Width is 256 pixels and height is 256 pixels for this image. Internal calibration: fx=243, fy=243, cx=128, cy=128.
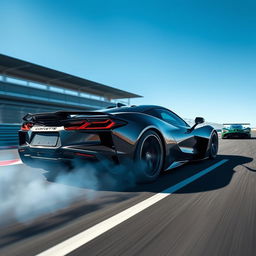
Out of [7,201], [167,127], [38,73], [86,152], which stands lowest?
[7,201]

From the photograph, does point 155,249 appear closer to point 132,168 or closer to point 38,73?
point 132,168

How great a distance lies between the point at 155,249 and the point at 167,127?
257 centimetres

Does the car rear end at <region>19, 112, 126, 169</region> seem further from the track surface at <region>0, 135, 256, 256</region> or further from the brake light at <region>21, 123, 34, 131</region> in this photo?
the track surface at <region>0, 135, 256, 256</region>

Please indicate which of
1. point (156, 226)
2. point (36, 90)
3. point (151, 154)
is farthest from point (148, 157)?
point (36, 90)

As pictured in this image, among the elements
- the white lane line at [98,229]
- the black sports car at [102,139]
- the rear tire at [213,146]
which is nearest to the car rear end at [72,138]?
the black sports car at [102,139]

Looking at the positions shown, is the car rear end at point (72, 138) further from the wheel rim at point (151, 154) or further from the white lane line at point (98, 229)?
the white lane line at point (98, 229)

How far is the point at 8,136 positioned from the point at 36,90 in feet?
50.8

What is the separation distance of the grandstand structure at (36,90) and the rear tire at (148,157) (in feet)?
46.9

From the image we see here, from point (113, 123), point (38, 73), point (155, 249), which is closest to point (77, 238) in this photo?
point (155, 249)

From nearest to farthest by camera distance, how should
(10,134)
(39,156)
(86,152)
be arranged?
(86,152) → (39,156) → (10,134)

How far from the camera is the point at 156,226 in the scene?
1975 mm

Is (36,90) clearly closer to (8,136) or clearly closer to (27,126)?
(8,136)

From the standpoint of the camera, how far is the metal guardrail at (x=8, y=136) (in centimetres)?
997

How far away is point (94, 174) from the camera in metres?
3.79
